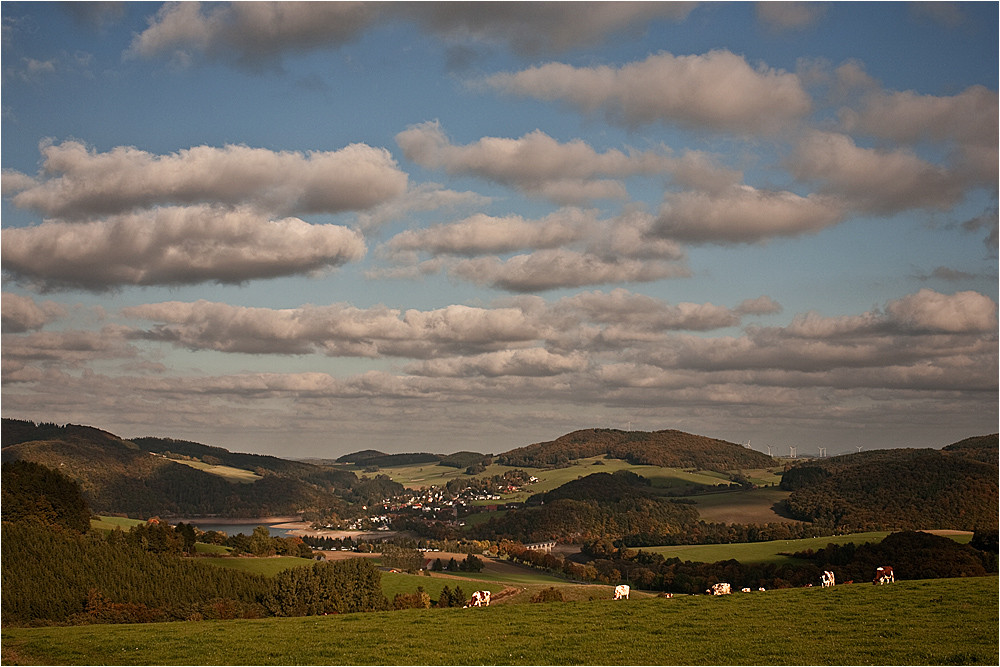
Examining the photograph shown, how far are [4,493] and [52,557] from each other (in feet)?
77.3

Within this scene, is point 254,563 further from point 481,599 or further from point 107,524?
point 481,599

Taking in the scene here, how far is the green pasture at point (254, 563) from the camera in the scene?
104 m

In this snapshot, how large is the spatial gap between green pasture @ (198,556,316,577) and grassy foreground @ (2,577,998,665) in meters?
72.3

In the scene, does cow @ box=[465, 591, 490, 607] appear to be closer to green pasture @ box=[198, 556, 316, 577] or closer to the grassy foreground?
the grassy foreground

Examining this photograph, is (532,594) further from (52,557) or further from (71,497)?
(71,497)

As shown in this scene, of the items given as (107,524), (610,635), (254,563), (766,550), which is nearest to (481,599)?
(610,635)

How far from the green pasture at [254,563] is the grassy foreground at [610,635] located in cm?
7227

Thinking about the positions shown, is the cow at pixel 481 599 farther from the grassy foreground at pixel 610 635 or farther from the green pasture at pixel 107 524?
the green pasture at pixel 107 524

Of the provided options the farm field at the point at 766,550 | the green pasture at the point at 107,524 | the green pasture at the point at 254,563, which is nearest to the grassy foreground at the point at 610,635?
the green pasture at the point at 254,563

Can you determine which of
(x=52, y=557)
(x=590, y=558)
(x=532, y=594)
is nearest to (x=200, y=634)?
(x=532, y=594)

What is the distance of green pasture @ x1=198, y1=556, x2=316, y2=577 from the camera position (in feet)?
342

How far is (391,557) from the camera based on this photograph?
595 ft

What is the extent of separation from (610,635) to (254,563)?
9333 centimetres

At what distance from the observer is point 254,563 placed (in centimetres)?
11062
